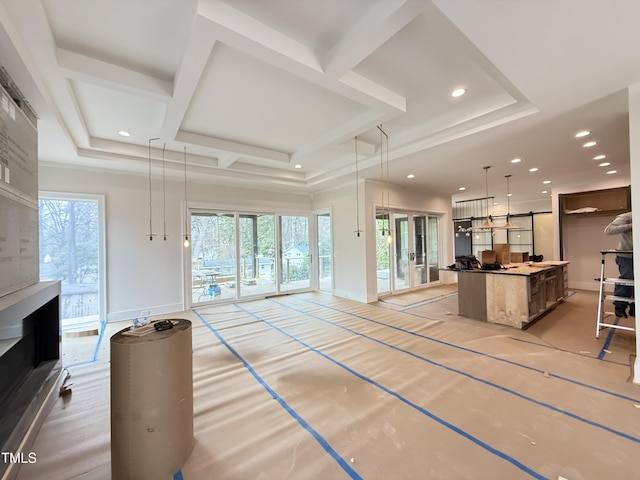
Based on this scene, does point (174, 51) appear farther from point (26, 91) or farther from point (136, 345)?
point (136, 345)

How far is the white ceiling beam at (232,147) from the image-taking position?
13.5 ft

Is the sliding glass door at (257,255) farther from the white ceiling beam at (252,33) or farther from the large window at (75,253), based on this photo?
the white ceiling beam at (252,33)

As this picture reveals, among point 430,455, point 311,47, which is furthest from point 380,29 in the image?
point 430,455

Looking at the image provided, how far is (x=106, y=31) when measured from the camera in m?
2.14

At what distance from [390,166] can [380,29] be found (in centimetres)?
338

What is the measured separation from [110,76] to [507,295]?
5.84 metres

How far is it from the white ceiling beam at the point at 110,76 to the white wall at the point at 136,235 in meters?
3.15

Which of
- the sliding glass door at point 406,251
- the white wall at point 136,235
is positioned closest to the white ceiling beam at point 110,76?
the white wall at point 136,235

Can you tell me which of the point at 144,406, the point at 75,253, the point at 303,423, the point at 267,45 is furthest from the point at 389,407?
the point at 75,253

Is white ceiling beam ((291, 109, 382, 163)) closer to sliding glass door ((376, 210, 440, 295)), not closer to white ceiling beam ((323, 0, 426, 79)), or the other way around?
white ceiling beam ((323, 0, 426, 79))

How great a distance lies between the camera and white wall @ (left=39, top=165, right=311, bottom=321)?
494 cm

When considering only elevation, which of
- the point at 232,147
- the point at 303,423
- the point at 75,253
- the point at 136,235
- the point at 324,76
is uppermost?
the point at 232,147

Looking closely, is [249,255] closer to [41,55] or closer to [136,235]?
[136,235]

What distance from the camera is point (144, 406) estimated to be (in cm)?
159
